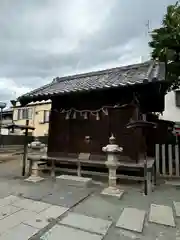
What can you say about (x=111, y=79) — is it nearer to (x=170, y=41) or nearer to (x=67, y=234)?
(x=170, y=41)

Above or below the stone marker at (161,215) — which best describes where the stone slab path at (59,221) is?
above

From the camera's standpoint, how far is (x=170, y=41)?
853 centimetres

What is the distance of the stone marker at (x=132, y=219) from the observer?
3166 millimetres

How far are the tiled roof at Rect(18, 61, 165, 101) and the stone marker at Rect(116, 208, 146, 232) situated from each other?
3.33 m

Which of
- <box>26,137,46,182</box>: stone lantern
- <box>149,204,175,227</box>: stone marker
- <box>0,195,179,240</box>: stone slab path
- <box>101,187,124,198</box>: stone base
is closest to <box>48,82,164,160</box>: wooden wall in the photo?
<box>26,137,46,182</box>: stone lantern

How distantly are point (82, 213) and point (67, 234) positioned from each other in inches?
35.2

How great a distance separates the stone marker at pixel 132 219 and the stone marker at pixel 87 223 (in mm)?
242

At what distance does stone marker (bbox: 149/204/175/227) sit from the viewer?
3.45 meters

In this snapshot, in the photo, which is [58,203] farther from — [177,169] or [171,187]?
[177,169]

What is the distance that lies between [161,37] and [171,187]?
21.3 feet

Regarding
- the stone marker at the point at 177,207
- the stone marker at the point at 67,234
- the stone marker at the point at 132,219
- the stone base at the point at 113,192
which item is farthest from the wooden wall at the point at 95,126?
the stone marker at the point at 67,234

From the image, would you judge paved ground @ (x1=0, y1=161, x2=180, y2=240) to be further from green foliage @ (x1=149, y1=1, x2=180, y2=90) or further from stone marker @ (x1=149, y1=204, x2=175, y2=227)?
green foliage @ (x1=149, y1=1, x2=180, y2=90)

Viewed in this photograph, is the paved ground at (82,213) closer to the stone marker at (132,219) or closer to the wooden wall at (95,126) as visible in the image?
the stone marker at (132,219)

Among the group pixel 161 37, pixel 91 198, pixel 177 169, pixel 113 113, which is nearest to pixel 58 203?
pixel 91 198
